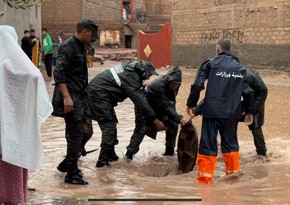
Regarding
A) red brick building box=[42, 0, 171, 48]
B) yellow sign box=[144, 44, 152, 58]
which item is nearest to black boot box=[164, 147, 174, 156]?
yellow sign box=[144, 44, 152, 58]

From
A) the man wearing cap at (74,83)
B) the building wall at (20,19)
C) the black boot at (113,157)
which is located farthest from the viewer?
the building wall at (20,19)

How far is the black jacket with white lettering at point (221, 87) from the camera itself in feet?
18.5

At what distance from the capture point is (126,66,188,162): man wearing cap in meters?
6.50

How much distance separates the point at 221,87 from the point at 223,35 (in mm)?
19062

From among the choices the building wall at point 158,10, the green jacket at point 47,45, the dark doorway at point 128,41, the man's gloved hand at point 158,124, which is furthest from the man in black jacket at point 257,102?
the building wall at point 158,10

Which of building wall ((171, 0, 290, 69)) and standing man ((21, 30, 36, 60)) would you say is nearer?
standing man ((21, 30, 36, 60))

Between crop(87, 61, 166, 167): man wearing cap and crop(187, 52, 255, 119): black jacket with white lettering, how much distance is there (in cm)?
73

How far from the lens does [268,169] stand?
642 centimetres

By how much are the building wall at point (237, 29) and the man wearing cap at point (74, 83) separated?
1668cm

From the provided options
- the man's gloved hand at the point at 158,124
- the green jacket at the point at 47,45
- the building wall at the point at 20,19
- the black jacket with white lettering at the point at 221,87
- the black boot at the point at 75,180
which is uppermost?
the building wall at the point at 20,19

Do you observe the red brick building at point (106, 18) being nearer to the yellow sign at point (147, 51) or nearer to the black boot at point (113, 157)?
the yellow sign at point (147, 51)

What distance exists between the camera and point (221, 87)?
5648 mm

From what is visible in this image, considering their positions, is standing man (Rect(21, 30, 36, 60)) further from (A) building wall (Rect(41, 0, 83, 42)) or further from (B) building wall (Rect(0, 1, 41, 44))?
(A) building wall (Rect(41, 0, 83, 42))

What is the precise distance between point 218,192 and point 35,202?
184 cm
